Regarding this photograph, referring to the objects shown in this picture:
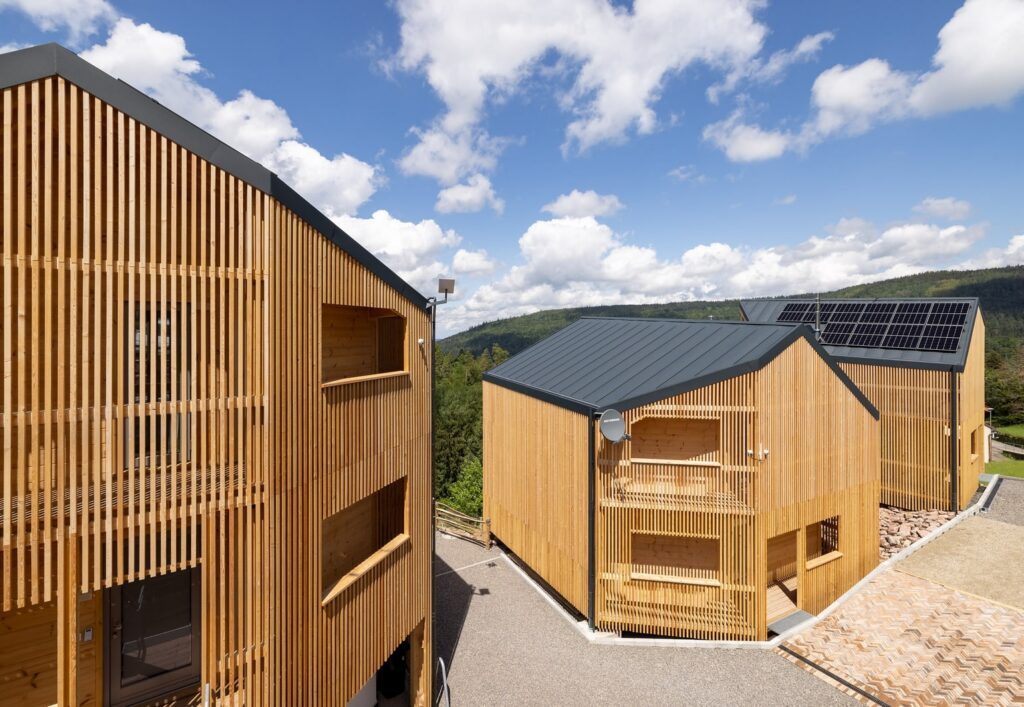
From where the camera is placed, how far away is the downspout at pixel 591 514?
477 inches

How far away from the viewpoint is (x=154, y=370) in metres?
5.38

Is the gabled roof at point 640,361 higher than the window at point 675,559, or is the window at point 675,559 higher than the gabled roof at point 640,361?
the gabled roof at point 640,361

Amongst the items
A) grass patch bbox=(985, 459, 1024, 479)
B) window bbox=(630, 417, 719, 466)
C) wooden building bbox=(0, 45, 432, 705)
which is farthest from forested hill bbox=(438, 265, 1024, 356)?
wooden building bbox=(0, 45, 432, 705)

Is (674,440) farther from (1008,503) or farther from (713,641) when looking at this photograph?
(1008,503)

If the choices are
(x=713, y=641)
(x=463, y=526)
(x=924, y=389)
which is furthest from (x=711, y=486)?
(x=924, y=389)

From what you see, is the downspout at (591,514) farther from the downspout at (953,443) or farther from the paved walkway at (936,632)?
the downspout at (953,443)

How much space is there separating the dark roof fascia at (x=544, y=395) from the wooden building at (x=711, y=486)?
0.21 ft

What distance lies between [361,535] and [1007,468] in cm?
3687

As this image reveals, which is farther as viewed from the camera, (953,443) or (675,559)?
(953,443)

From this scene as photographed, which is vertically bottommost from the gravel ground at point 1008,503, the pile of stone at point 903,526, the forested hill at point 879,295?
the pile of stone at point 903,526

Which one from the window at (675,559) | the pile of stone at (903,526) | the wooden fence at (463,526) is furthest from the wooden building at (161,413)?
the pile of stone at (903,526)

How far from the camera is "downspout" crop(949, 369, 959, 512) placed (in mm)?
18078

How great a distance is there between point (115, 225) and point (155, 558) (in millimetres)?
3783

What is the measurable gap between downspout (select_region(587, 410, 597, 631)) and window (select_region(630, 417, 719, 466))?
3.71 ft
